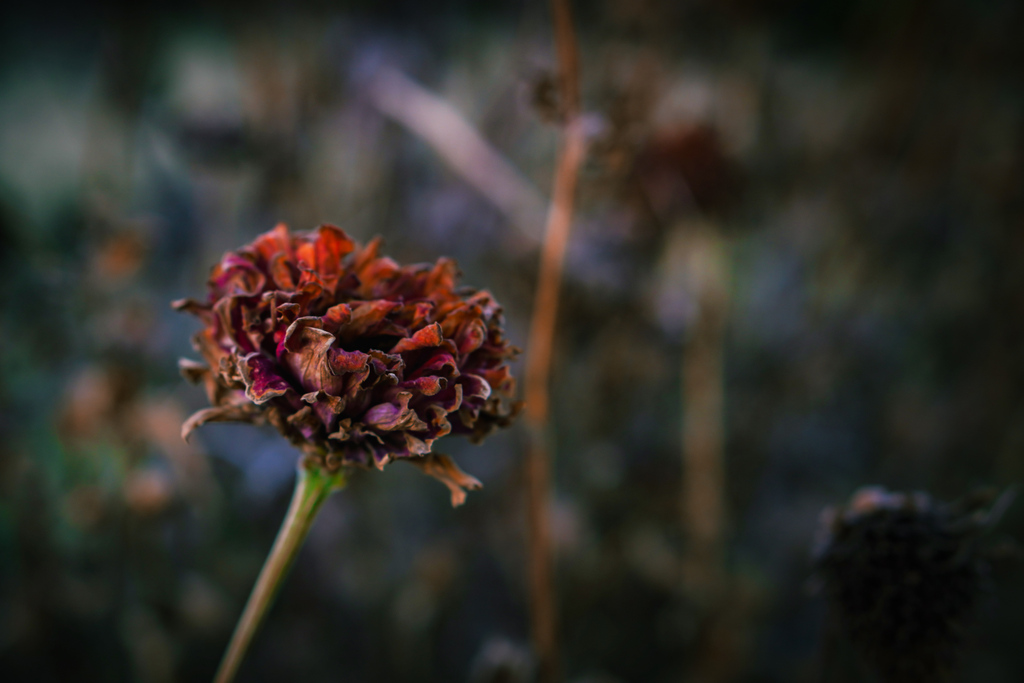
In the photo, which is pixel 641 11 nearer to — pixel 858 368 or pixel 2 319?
pixel 858 368

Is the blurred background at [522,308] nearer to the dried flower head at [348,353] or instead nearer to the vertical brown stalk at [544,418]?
the vertical brown stalk at [544,418]

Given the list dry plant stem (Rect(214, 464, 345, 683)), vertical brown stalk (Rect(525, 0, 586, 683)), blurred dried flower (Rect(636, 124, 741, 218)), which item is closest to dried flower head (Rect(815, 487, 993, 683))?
vertical brown stalk (Rect(525, 0, 586, 683))

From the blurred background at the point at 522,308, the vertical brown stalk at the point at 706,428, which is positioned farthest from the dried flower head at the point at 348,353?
the vertical brown stalk at the point at 706,428

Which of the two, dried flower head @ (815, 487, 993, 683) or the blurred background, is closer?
dried flower head @ (815, 487, 993, 683)

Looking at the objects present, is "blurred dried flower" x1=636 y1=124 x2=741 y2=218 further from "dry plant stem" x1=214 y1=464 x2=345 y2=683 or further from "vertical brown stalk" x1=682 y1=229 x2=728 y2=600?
"dry plant stem" x1=214 y1=464 x2=345 y2=683

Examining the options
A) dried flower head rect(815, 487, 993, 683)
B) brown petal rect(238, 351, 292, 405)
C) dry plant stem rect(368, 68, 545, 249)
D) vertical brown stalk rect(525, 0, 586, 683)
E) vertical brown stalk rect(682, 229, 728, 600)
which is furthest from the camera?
vertical brown stalk rect(682, 229, 728, 600)

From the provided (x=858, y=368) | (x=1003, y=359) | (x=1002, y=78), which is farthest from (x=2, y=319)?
(x=1002, y=78)

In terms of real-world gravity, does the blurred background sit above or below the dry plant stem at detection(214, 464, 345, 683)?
above

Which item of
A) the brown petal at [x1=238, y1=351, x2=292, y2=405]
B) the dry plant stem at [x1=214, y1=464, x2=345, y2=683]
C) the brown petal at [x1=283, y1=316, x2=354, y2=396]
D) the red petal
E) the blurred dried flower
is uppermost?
the blurred dried flower
